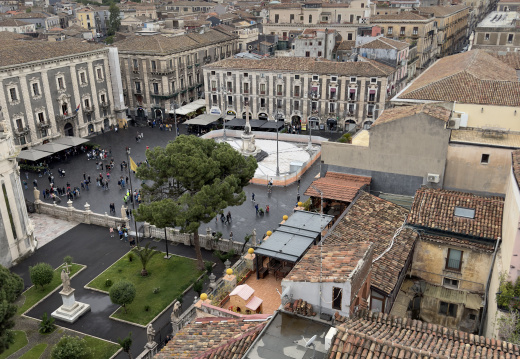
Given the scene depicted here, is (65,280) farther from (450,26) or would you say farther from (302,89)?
→ (450,26)

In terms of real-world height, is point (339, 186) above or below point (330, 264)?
below

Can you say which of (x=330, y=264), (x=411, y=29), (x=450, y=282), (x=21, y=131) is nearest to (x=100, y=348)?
(x=330, y=264)

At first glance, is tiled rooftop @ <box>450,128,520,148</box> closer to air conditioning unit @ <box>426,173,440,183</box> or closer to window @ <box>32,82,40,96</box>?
air conditioning unit @ <box>426,173,440,183</box>

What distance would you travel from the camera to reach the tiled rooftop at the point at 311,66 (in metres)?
63.9

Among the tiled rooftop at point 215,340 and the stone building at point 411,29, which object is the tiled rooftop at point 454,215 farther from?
the stone building at point 411,29

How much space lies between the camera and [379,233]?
23.6m

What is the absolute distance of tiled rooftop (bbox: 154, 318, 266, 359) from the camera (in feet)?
50.0

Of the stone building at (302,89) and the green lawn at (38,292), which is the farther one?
the stone building at (302,89)

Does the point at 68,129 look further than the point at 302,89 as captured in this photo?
No

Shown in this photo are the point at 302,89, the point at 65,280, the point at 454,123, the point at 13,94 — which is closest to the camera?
the point at 65,280

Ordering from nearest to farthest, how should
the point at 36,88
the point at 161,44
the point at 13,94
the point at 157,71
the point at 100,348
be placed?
the point at 100,348, the point at 13,94, the point at 36,88, the point at 157,71, the point at 161,44

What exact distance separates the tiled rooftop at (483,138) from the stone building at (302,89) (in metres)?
35.1

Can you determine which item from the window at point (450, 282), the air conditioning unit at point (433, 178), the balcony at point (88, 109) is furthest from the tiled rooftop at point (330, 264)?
the balcony at point (88, 109)

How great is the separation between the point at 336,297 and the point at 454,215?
10339 millimetres
